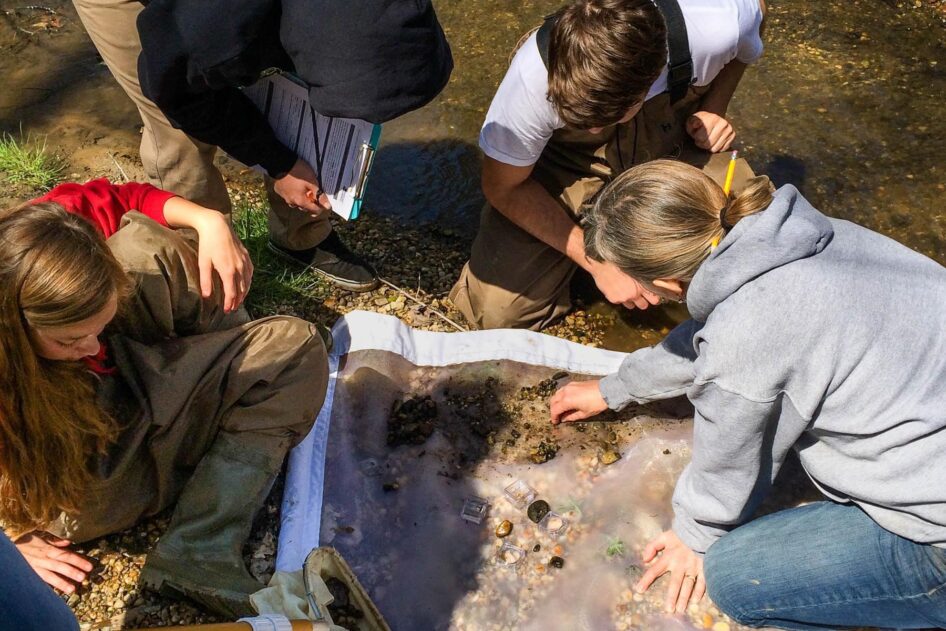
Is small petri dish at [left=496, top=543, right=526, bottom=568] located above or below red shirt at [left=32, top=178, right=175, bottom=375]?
below

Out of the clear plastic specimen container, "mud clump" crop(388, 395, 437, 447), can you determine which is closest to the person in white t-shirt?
"mud clump" crop(388, 395, 437, 447)

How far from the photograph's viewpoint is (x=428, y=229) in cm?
354

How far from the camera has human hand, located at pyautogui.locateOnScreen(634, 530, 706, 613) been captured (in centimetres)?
229

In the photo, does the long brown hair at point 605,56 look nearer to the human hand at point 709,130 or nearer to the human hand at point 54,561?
the human hand at point 709,130

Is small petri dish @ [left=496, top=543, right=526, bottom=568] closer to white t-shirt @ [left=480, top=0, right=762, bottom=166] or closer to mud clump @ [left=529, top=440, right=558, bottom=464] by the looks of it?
mud clump @ [left=529, top=440, right=558, bottom=464]

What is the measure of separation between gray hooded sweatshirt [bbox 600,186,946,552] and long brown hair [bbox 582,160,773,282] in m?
0.06

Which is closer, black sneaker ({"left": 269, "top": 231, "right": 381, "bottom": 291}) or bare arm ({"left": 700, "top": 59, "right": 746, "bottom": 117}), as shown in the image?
bare arm ({"left": 700, "top": 59, "right": 746, "bottom": 117})

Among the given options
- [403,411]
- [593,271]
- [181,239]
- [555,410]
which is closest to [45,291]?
[181,239]

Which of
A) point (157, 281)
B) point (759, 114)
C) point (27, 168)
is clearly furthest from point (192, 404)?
point (759, 114)

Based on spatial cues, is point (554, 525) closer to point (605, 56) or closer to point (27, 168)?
point (605, 56)

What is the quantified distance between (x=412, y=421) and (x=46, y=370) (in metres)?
1.12

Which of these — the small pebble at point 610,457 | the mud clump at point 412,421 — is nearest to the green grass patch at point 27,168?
the mud clump at point 412,421

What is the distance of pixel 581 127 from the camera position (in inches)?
94.2

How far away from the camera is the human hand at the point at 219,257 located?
2.19m
